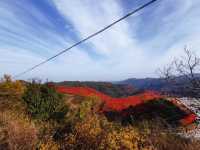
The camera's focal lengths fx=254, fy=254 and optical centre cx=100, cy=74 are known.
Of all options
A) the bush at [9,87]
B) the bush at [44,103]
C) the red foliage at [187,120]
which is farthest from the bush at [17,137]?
the red foliage at [187,120]

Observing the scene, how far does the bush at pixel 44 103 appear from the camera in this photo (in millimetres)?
12539

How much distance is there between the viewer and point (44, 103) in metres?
13.1

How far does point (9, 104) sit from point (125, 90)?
206ft

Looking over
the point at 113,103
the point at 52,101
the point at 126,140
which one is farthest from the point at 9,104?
the point at 113,103

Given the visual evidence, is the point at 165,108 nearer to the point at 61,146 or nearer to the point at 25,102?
the point at 25,102

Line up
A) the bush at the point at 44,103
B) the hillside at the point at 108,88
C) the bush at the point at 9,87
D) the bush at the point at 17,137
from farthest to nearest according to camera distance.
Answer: the hillside at the point at 108,88
the bush at the point at 9,87
the bush at the point at 44,103
the bush at the point at 17,137

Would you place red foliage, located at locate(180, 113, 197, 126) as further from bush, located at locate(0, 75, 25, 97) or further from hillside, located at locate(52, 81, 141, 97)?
hillside, located at locate(52, 81, 141, 97)

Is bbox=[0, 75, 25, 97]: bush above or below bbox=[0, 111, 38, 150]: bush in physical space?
above

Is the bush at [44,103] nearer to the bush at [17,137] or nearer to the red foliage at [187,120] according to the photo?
the bush at [17,137]

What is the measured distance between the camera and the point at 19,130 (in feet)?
20.7

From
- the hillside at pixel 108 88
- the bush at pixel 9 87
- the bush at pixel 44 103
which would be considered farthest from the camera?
the hillside at pixel 108 88

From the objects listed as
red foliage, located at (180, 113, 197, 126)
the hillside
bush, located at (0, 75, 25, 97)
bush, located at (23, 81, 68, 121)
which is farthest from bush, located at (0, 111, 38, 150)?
the hillside

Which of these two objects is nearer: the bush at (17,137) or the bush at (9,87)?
the bush at (17,137)

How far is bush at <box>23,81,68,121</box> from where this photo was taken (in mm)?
12539
